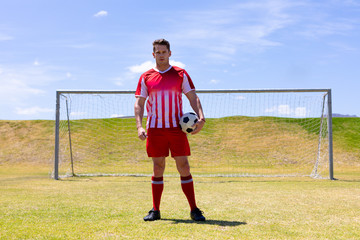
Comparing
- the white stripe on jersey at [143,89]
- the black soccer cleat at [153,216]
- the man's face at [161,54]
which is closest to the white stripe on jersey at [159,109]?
the white stripe on jersey at [143,89]

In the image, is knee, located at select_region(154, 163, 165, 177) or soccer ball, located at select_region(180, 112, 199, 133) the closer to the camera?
soccer ball, located at select_region(180, 112, 199, 133)

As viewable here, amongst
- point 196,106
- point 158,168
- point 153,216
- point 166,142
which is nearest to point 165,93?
point 196,106

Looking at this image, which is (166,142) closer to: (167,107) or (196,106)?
(167,107)

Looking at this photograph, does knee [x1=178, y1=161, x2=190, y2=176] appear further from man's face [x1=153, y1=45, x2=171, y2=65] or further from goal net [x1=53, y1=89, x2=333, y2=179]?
goal net [x1=53, y1=89, x2=333, y2=179]

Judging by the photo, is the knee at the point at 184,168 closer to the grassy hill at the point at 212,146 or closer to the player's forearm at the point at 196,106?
the player's forearm at the point at 196,106

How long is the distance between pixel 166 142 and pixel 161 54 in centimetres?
94

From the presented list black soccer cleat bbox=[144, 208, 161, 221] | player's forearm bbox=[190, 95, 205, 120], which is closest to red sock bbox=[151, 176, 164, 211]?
black soccer cleat bbox=[144, 208, 161, 221]

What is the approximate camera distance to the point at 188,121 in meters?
3.68

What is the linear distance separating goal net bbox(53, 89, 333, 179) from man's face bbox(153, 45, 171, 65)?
759 centimetres

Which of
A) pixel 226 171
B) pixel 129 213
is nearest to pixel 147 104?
pixel 129 213

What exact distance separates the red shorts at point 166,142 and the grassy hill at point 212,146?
35.7 ft

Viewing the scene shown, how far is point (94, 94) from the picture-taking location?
1109 centimetres

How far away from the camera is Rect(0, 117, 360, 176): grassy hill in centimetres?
1577

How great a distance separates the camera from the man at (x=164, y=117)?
12.3 feet
